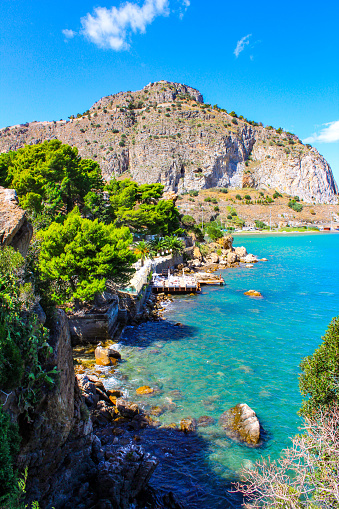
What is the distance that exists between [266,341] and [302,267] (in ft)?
106

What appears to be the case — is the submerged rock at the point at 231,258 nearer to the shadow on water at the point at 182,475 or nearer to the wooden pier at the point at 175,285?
the wooden pier at the point at 175,285

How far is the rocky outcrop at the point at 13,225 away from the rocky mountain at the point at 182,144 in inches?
4386

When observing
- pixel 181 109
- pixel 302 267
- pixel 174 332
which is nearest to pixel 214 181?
pixel 181 109

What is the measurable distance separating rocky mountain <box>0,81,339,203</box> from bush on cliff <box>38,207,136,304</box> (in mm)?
101702

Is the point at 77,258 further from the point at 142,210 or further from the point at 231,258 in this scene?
the point at 231,258

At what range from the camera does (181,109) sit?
5143 inches

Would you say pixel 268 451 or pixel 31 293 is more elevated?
pixel 31 293

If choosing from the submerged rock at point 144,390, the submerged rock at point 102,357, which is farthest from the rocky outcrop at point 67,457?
the submerged rock at point 102,357

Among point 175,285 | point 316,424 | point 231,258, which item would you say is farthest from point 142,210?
point 316,424

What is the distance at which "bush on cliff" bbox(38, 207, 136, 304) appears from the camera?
1576 centimetres

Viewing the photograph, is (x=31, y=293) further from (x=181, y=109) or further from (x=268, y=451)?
(x=181, y=109)

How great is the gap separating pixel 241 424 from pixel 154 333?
31.7ft

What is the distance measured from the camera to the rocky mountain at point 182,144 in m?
120

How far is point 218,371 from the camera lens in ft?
47.8
